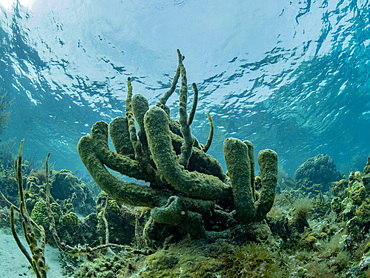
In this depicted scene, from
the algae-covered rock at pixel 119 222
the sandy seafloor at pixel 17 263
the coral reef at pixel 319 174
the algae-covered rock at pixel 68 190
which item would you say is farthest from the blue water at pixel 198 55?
the sandy seafloor at pixel 17 263

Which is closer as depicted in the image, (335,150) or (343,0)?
(343,0)

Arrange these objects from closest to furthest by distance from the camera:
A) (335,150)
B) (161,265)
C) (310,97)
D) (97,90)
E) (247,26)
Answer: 1. (161,265)
2. (247,26)
3. (97,90)
4. (310,97)
5. (335,150)

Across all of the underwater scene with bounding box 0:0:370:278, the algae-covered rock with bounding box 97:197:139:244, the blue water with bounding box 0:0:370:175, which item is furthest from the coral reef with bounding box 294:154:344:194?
the algae-covered rock with bounding box 97:197:139:244

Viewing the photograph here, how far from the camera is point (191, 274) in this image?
215 centimetres

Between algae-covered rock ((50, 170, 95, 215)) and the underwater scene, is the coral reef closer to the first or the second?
the underwater scene

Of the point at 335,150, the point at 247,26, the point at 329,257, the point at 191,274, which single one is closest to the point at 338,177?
the point at 247,26

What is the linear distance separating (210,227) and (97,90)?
15091mm

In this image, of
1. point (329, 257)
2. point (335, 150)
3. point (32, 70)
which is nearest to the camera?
point (329, 257)

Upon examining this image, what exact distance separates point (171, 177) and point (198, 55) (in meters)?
11.2

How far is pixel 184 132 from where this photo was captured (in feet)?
9.78

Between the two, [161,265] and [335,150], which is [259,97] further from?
[335,150]

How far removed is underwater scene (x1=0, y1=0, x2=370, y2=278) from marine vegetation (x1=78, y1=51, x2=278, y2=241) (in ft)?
0.06

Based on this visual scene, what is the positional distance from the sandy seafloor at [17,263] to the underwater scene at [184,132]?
43mm

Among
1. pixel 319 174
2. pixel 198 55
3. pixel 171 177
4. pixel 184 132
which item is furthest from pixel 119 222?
pixel 319 174
